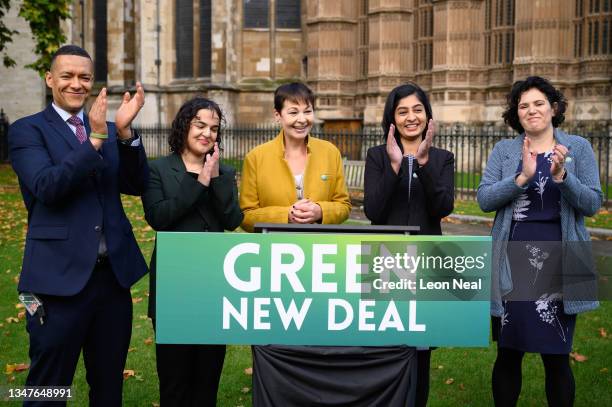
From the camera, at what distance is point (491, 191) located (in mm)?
4074

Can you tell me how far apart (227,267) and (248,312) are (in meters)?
0.21

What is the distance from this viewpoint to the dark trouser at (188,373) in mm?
3934

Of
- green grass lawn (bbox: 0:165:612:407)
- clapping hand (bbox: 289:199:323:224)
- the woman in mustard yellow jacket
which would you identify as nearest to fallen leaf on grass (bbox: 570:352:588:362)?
green grass lawn (bbox: 0:165:612:407)

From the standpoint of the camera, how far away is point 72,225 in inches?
138

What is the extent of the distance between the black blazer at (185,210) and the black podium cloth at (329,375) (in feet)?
3.24

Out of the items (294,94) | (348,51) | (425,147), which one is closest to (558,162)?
(425,147)

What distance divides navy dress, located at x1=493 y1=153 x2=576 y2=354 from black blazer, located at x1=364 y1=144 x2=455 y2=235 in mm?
436

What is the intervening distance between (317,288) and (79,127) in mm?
1517

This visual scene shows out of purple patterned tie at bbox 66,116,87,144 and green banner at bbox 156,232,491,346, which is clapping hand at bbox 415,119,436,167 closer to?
green banner at bbox 156,232,491,346

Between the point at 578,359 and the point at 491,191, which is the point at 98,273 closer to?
the point at 491,191

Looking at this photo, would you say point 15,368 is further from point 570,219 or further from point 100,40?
point 100,40

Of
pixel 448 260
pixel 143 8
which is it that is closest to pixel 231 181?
pixel 448 260

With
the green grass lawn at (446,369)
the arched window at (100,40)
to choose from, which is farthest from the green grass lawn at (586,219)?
the arched window at (100,40)

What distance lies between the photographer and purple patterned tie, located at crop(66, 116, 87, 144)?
3633mm
